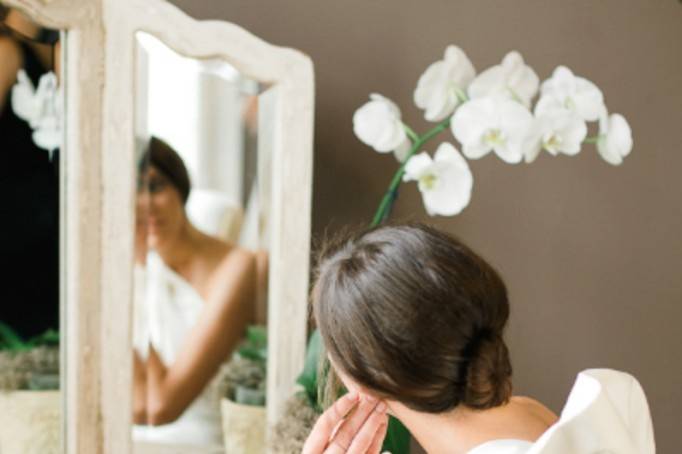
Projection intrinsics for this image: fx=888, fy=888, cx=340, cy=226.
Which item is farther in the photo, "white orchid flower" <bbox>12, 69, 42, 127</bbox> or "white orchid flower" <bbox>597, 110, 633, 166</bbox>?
"white orchid flower" <bbox>597, 110, 633, 166</bbox>

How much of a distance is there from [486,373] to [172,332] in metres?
0.50

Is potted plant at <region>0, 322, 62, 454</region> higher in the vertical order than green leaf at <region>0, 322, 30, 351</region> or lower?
lower

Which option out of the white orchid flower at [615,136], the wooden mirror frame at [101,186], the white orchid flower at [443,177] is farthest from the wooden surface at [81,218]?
the white orchid flower at [615,136]

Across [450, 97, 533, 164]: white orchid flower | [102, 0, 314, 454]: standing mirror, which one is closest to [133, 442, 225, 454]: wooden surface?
[102, 0, 314, 454]: standing mirror

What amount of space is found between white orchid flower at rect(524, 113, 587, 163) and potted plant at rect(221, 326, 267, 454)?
494 millimetres

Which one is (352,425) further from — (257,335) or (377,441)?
(257,335)

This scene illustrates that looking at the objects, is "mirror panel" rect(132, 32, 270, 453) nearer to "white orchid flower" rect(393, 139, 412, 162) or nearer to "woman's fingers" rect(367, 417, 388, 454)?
"white orchid flower" rect(393, 139, 412, 162)

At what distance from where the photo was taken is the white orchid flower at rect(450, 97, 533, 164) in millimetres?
1325

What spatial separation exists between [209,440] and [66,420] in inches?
8.2

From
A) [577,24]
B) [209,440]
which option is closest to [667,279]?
[577,24]

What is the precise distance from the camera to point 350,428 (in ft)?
3.21

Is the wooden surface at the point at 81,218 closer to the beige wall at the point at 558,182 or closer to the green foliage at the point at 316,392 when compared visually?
the green foliage at the point at 316,392

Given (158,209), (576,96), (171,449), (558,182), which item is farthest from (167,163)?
(558,182)

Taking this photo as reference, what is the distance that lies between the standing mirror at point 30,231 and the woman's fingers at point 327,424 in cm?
38
